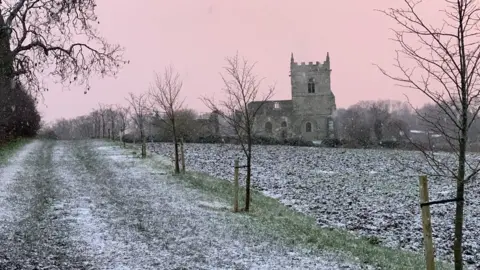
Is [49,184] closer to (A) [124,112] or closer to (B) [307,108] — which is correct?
(A) [124,112]

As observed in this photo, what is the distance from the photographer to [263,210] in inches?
465

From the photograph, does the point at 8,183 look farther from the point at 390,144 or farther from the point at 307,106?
the point at 307,106

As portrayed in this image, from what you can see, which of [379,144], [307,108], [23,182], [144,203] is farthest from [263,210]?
[307,108]

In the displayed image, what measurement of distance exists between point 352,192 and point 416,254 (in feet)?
26.2

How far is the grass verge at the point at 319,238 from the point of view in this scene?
295 inches

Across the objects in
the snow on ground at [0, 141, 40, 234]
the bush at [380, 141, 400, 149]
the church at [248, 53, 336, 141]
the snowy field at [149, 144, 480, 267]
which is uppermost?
the church at [248, 53, 336, 141]

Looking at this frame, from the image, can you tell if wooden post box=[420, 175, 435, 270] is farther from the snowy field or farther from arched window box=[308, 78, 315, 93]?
arched window box=[308, 78, 315, 93]

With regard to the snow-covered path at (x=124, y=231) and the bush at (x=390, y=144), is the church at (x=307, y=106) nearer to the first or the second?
the bush at (x=390, y=144)

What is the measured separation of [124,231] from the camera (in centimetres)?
894

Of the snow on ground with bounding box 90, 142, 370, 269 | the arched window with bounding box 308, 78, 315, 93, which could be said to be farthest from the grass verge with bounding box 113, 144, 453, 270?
the arched window with bounding box 308, 78, 315, 93

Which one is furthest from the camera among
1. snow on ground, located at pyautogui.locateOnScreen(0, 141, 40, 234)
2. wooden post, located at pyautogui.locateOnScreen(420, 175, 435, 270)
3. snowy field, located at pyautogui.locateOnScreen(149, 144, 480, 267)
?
snowy field, located at pyautogui.locateOnScreen(149, 144, 480, 267)

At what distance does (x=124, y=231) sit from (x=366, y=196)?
937 centimetres

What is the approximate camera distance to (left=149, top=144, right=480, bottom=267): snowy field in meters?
10.2

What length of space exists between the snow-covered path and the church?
2424 inches
